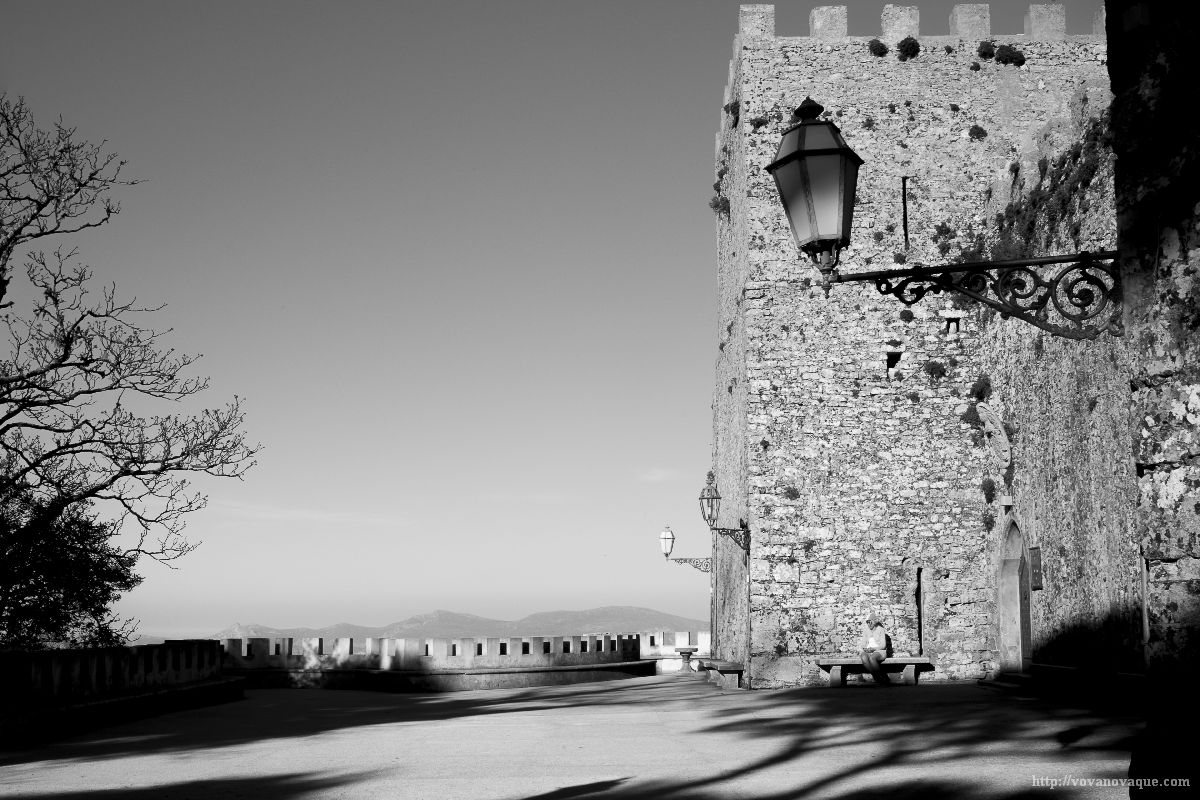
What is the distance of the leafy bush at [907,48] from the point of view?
18031 mm

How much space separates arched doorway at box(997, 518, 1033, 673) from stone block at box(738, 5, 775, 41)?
8756 millimetres

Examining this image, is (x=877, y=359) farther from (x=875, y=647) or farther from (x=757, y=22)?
(x=757, y=22)

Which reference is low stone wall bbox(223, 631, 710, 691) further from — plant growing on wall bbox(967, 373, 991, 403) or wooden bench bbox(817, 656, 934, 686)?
plant growing on wall bbox(967, 373, 991, 403)

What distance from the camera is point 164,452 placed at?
16484 millimetres

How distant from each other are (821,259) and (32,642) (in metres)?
15.3

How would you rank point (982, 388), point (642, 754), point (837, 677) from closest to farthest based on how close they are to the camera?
point (642, 754), point (837, 677), point (982, 388)

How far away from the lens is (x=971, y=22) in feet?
59.6

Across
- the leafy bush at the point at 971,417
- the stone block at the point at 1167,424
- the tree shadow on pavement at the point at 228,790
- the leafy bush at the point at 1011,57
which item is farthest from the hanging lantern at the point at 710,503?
the stone block at the point at 1167,424

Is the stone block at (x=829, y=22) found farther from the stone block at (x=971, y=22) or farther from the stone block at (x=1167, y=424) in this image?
the stone block at (x=1167, y=424)

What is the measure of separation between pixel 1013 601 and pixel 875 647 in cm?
216

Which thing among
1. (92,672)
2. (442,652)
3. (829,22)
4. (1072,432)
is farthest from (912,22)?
(442,652)

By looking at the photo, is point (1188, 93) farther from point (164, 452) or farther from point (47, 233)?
point (47, 233)

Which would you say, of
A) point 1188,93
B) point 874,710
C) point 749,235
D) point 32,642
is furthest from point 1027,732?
point 32,642

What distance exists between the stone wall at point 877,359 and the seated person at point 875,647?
0.61 ft
